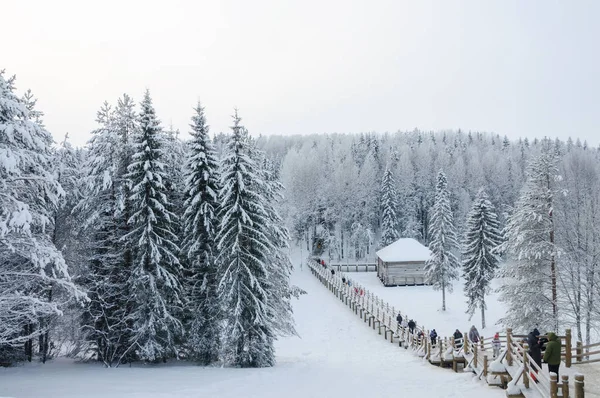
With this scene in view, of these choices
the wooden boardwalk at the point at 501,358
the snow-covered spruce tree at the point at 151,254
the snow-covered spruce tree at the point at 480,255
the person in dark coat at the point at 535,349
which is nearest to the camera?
the wooden boardwalk at the point at 501,358

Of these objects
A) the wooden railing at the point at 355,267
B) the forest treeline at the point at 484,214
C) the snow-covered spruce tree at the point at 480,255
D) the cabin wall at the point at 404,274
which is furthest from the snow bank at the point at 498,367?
the wooden railing at the point at 355,267

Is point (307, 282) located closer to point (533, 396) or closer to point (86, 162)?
point (86, 162)

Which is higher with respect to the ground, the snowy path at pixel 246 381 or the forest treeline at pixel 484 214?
the forest treeline at pixel 484 214

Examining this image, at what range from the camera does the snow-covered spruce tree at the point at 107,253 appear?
20094 millimetres

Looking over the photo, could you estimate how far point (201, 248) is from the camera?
21.6 m

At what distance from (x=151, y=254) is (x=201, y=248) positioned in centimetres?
267

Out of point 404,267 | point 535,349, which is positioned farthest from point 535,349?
point 404,267

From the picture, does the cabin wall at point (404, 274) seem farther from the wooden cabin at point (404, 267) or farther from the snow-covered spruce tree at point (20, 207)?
the snow-covered spruce tree at point (20, 207)

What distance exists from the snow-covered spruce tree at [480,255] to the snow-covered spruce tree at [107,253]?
27.2m

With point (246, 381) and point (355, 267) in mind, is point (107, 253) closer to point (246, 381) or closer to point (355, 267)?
point (246, 381)

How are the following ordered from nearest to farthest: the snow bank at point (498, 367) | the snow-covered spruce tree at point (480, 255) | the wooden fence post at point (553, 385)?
the wooden fence post at point (553, 385)
the snow bank at point (498, 367)
the snow-covered spruce tree at point (480, 255)

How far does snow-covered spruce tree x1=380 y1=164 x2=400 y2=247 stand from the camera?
74.0m

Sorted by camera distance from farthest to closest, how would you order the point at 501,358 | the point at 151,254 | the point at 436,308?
1. the point at 436,308
2. the point at 151,254
3. the point at 501,358

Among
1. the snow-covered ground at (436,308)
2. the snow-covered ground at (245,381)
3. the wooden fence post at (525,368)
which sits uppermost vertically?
the wooden fence post at (525,368)
